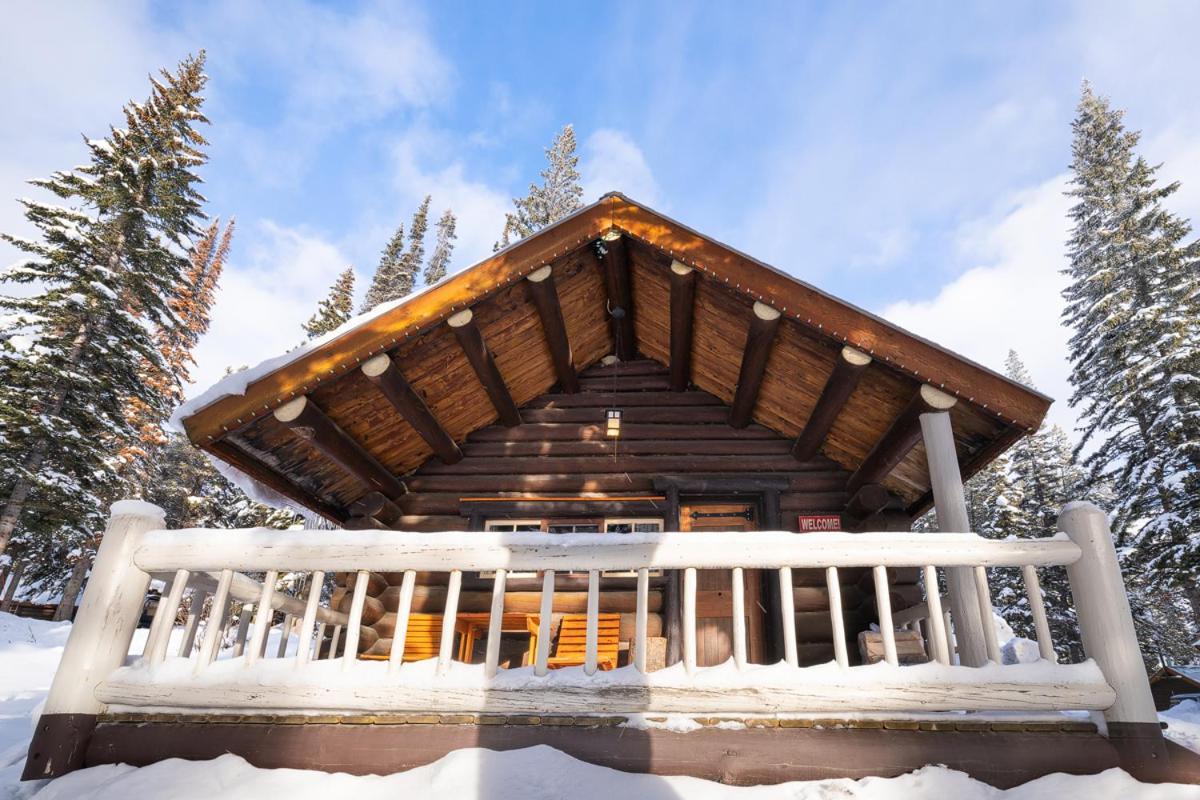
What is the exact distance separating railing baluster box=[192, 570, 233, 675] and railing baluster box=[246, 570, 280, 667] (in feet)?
0.68

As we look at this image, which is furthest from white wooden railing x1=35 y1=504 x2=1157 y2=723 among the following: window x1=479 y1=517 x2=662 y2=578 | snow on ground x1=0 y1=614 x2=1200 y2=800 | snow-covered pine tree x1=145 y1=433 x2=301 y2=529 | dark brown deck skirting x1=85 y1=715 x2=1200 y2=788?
snow-covered pine tree x1=145 y1=433 x2=301 y2=529

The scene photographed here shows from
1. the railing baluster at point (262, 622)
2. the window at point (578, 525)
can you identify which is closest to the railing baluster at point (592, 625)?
the railing baluster at point (262, 622)

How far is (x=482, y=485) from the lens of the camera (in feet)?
28.2

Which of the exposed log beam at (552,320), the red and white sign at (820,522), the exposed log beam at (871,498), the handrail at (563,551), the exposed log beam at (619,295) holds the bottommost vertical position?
the handrail at (563,551)

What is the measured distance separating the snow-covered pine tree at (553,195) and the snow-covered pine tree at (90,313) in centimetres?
1182

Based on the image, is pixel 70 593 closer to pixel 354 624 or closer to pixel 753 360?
pixel 354 624

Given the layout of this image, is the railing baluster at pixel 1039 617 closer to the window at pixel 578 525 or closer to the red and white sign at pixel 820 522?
the red and white sign at pixel 820 522

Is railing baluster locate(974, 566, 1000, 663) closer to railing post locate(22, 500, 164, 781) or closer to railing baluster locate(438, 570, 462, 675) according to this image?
railing baluster locate(438, 570, 462, 675)

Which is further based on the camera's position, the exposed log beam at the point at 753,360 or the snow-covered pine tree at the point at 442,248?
the snow-covered pine tree at the point at 442,248

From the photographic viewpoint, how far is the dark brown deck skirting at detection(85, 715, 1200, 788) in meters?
3.20

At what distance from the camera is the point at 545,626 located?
3.75 meters

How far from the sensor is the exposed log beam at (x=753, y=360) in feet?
19.7

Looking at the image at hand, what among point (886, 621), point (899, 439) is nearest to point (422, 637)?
point (886, 621)

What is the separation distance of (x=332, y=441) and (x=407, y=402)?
2.85ft
